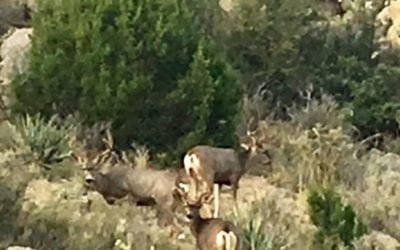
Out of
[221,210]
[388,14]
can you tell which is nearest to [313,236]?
[221,210]

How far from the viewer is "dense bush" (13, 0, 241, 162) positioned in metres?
17.2

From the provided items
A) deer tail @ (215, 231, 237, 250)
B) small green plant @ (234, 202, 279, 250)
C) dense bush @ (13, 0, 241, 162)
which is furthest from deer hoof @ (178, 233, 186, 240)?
dense bush @ (13, 0, 241, 162)

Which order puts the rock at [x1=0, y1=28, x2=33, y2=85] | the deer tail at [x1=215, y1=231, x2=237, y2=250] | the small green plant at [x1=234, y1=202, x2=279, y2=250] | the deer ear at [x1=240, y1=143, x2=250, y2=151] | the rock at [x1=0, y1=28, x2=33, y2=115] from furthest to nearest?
the rock at [x1=0, y1=28, x2=33, y2=85]
the rock at [x1=0, y1=28, x2=33, y2=115]
the deer ear at [x1=240, y1=143, x2=250, y2=151]
the small green plant at [x1=234, y1=202, x2=279, y2=250]
the deer tail at [x1=215, y1=231, x2=237, y2=250]

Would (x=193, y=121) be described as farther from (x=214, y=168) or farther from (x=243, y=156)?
(x=214, y=168)

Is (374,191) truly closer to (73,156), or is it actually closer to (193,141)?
(193,141)

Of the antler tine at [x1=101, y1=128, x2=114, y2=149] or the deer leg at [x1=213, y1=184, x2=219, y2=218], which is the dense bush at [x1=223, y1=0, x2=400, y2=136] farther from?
the deer leg at [x1=213, y1=184, x2=219, y2=218]

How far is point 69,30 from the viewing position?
17875 millimetres

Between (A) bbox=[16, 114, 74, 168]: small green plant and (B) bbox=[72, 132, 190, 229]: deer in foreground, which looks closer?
(B) bbox=[72, 132, 190, 229]: deer in foreground

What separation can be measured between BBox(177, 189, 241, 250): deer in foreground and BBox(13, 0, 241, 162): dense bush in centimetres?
492

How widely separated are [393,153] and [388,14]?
769 cm

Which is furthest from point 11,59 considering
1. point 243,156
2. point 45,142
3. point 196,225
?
point 196,225

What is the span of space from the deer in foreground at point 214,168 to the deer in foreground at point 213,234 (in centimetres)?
176

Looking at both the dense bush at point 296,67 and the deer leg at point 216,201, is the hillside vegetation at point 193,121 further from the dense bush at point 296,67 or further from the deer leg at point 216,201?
the deer leg at point 216,201

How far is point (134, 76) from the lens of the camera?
56.6ft
